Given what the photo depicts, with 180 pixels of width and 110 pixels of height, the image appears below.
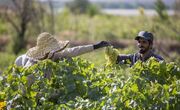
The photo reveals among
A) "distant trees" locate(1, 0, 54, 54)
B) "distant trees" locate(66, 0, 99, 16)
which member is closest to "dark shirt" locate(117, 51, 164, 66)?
"distant trees" locate(1, 0, 54, 54)

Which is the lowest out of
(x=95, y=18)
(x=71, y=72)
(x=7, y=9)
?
(x=95, y=18)

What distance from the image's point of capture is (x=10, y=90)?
4711mm

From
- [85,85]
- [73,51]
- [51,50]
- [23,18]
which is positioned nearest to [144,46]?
[73,51]

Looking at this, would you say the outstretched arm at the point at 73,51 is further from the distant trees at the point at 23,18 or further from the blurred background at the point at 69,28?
the distant trees at the point at 23,18

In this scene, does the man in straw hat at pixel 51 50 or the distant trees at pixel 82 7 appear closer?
the man in straw hat at pixel 51 50

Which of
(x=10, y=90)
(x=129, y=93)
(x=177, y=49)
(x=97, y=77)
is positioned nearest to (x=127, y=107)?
(x=129, y=93)

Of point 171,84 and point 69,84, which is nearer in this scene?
point 171,84

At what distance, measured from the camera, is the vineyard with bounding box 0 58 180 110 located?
13.5ft

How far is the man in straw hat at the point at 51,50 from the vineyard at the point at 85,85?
0.78 feet

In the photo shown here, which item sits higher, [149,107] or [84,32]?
[149,107]

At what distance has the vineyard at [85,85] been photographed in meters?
4.13

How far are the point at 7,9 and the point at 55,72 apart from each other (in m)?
12.4

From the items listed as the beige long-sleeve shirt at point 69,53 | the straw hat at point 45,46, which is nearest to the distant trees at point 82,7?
the straw hat at point 45,46

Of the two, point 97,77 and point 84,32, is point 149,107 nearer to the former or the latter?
point 97,77
